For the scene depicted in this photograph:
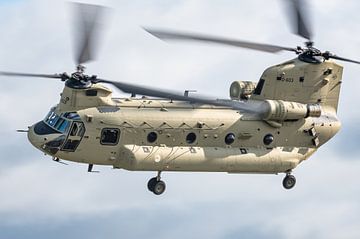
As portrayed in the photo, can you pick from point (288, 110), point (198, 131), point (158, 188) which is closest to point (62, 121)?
point (158, 188)

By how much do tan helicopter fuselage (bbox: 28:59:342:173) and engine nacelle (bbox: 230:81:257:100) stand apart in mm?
581

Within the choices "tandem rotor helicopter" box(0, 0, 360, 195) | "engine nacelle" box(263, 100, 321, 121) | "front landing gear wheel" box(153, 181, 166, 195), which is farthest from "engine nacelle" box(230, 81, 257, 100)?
"front landing gear wheel" box(153, 181, 166, 195)

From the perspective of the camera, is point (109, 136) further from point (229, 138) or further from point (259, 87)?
point (259, 87)

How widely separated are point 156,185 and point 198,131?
263cm

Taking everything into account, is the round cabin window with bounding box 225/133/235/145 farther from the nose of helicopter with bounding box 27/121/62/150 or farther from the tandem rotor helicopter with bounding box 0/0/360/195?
the nose of helicopter with bounding box 27/121/62/150

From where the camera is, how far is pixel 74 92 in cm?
4312

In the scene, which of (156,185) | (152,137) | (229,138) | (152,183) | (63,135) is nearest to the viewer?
(63,135)

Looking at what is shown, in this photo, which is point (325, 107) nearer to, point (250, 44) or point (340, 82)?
point (340, 82)

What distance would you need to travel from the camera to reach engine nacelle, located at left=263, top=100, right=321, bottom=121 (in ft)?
149

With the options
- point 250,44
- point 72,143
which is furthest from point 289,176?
point 72,143

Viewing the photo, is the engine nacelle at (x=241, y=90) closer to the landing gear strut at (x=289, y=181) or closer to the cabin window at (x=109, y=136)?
the landing gear strut at (x=289, y=181)

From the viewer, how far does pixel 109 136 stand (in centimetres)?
4328

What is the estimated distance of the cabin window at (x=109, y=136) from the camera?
142 ft

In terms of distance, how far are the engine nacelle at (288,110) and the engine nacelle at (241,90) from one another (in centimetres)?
187
